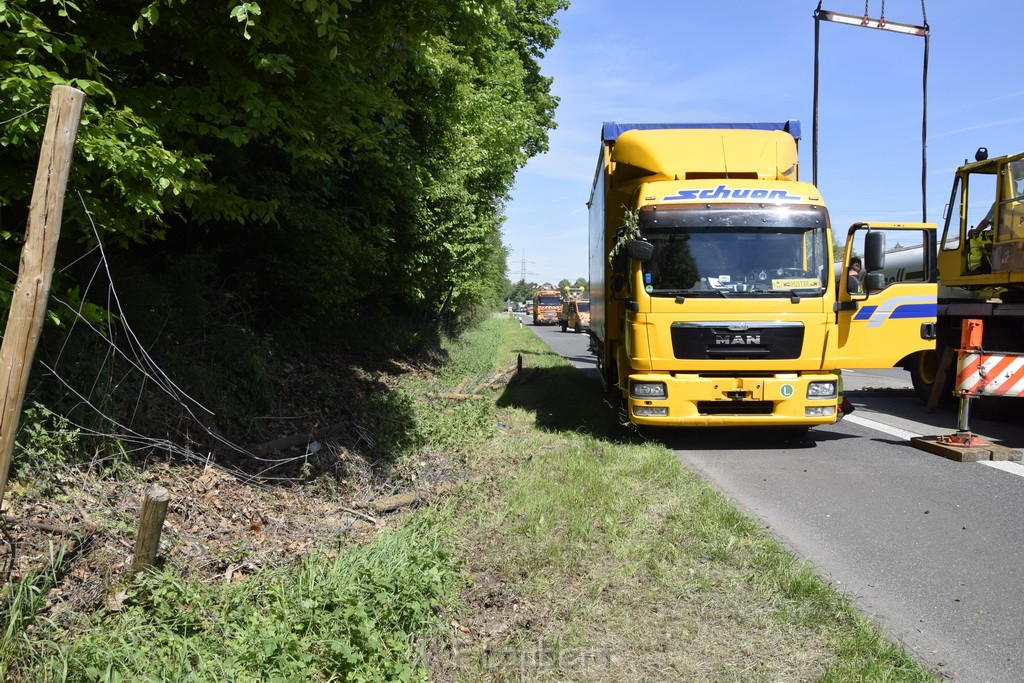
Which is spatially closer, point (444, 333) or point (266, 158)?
point (266, 158)

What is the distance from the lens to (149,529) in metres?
3.85

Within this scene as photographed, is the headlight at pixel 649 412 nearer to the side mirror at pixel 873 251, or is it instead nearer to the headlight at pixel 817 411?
the headlight at pixel 817 411

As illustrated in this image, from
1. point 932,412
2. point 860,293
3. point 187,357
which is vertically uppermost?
point 860,293

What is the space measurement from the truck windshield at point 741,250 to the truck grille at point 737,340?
37cm

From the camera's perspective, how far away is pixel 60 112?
292 centimetres

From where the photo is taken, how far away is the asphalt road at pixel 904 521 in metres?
3.78

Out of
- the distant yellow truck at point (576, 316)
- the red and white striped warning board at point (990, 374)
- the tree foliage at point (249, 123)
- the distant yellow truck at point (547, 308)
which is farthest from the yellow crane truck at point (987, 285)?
the distant yellow truck at point (547, 308)

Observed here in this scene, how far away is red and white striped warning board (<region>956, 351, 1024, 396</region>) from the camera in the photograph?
819 cm

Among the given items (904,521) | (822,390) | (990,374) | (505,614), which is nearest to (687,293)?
(822,390)

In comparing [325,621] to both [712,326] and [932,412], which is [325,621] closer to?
[712,326]

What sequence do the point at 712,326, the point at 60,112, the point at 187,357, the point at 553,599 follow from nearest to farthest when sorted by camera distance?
the point at 60,112 → the point at 553,599 → the point at 187,357 → the point at 712,326

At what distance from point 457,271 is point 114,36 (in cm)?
916

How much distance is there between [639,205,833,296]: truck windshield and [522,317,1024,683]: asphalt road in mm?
1818

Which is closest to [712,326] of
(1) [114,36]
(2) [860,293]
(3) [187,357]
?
(2) [860,293]
